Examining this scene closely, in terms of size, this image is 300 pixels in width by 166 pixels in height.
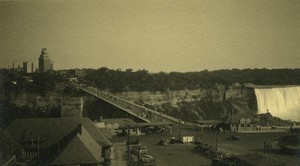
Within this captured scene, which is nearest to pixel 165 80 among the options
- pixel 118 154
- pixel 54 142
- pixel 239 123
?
pixel 239 123

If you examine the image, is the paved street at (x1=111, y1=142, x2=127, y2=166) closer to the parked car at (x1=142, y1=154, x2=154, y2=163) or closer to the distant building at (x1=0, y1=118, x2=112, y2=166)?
the distant building at (x1=0, y1=118, x2=112, y2=166)

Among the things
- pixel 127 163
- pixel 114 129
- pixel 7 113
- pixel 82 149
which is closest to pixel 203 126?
pixel 114 129

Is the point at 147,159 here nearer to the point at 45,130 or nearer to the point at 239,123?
the point at 45,130

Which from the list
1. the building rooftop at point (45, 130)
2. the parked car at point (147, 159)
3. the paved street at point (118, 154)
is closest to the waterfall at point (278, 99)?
the paved street at point (118, 154)

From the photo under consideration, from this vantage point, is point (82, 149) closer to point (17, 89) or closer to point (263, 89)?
point (17, 89)

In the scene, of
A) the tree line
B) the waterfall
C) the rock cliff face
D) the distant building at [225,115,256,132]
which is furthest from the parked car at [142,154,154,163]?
the waterfall
